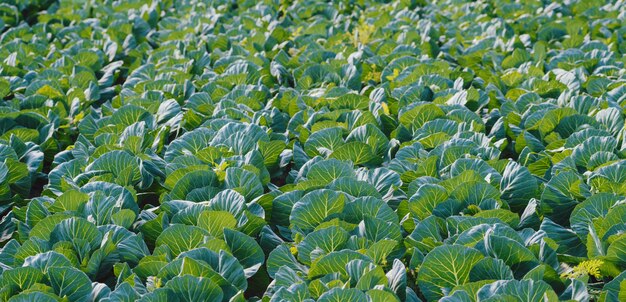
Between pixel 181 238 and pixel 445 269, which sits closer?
pixel 445 269

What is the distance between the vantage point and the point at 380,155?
13.4ft

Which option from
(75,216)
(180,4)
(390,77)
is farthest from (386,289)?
(180,4)

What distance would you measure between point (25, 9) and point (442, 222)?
723cm

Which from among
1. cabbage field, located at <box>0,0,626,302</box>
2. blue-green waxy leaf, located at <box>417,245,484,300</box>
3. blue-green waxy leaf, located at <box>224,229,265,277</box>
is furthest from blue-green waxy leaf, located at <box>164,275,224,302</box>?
blue-green waxy leaf, located at <box>417,245,484,300</box>

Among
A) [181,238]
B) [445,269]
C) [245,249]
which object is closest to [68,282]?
[181,238]

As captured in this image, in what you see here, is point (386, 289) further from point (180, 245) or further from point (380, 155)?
point (380, 155)

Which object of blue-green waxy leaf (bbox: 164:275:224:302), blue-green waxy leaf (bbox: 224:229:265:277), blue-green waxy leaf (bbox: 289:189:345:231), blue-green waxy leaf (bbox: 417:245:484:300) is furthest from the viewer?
blue-green waxy leaf (bbox: 289:189:345:231)

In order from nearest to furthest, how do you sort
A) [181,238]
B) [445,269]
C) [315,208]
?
[445,269]
[181,238]
[315,208]

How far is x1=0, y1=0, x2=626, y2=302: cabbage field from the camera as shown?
276 cm

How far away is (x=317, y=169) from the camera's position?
3.57 m

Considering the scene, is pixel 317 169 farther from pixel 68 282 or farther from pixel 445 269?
pixel 68 282

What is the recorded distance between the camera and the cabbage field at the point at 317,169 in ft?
9.06

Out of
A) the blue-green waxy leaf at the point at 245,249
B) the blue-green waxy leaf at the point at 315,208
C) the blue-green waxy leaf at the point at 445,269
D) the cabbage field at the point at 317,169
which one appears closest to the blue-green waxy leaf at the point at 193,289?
the cabbage field at the point at 317,169

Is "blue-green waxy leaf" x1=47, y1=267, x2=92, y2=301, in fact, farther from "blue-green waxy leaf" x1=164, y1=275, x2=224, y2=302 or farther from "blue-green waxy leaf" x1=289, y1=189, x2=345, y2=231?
"blue-green waxy leaf" x1=289, y1=189, x2=345, y2=231
